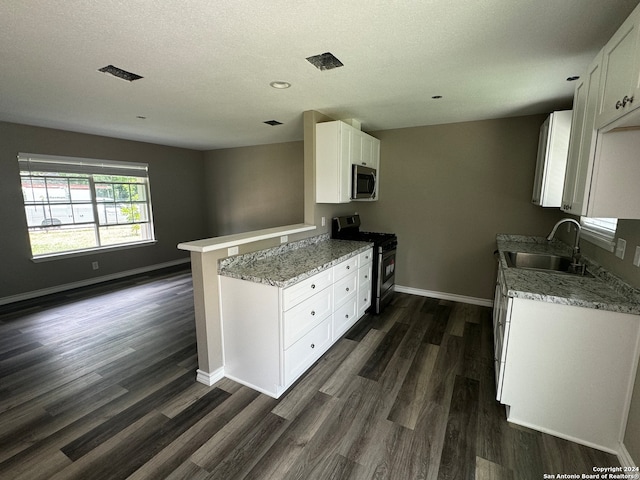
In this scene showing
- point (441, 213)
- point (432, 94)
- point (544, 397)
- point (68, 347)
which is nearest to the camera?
point (544, 397)

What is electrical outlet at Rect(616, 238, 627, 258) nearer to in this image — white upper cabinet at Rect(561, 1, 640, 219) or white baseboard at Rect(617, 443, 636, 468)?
white upper cabinet at Rect(561, 1, 640, 219)

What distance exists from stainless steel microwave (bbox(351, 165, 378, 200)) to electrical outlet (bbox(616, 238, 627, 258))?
7.68 feet

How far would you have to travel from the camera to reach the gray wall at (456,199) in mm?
3594

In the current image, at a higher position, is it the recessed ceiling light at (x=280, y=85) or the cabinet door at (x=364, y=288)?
the recessed ceiling light at (x=280, y=85)

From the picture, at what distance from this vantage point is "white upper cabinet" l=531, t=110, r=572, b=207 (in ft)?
8.74

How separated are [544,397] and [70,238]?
616 centimetres

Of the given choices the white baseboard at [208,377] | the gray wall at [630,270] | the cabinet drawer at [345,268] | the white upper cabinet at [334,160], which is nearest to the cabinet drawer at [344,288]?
the cabinet drawer at [345,268]

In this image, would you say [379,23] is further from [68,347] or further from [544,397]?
[68,347]

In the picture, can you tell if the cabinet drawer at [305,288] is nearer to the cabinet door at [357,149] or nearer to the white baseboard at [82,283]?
the cabinet door at [357,149]

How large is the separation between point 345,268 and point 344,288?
210 mm

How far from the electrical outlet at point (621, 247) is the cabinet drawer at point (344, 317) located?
2.11 m

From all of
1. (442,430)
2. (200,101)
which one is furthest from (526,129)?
(200,101)

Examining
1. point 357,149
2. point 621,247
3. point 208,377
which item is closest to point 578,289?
point 621,247

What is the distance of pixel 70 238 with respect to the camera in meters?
4.64
